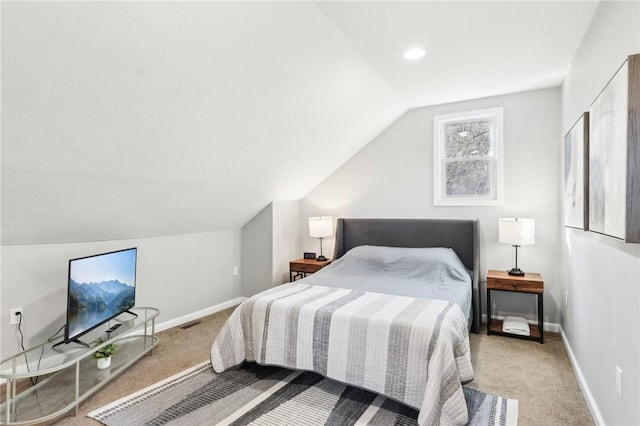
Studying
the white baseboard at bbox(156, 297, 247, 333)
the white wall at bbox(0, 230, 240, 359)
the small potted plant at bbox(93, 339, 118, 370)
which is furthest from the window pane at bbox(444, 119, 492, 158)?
the small potted plant at bbox(93, 339, 118, 370)

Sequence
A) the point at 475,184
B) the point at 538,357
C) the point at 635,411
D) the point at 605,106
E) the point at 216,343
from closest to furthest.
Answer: the point at 635,411 < the point at 605,106 < the point at 216,343 < the point at 538,357 < the point at 475,184

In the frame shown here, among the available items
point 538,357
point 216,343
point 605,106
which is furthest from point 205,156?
point 538,357

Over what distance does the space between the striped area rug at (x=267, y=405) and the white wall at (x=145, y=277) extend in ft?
3.24

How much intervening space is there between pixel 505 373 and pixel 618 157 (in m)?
1.83

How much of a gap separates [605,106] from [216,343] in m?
2.82

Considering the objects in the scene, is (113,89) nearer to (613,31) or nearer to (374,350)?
(374,350)

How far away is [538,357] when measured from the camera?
9.37 ft

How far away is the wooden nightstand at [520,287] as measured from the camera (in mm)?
3145

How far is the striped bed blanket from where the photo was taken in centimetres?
188

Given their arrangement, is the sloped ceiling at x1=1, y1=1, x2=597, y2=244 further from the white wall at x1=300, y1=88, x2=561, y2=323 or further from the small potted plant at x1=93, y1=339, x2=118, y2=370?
the small potted plant at x1=93, y1=339, x2=118, y2=370

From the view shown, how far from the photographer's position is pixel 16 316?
2455 mm

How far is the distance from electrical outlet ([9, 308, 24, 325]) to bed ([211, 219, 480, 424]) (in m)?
1.39

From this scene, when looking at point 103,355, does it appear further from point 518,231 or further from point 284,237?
point 518,231

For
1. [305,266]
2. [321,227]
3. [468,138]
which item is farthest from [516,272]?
[305,266]
